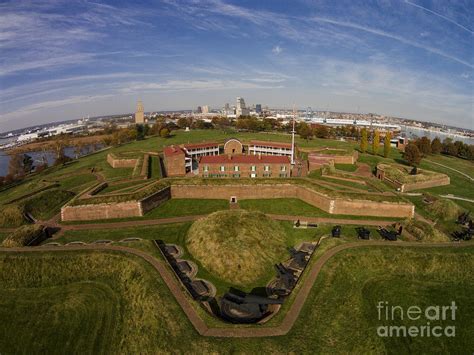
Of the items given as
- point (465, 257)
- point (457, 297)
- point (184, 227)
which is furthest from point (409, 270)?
point (184, 227)

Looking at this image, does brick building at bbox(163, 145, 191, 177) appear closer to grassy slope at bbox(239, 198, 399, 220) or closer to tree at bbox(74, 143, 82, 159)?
grassy slope at bbox(239, 198, 399, 220)

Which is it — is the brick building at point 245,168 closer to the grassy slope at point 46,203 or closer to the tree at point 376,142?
the grassy slope at point 46,203

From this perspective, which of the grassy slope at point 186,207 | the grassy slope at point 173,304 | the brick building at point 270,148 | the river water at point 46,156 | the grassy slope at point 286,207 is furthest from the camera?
the river water at point 46,156

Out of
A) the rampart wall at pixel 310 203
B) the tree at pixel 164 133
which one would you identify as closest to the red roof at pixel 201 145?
the rampart wall at pixel 310 203

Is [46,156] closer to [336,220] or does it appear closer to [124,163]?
[124,163]

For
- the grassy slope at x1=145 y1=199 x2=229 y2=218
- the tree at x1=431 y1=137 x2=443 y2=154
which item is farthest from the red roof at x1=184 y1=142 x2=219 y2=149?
the tree at x1=431 y1=137 x2=443 y2=154
